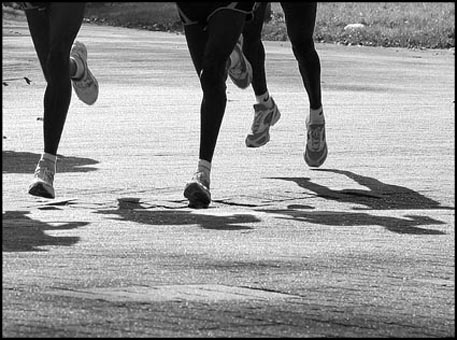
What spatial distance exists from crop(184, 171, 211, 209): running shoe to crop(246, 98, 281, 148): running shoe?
2.51 meters

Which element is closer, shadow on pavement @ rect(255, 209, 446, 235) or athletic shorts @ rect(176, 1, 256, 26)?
shadow on pavement @ rect(255, 209, 446, 235)

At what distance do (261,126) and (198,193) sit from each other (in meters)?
2.72

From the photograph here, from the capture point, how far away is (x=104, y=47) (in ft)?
84.5

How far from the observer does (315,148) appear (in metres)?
10.3

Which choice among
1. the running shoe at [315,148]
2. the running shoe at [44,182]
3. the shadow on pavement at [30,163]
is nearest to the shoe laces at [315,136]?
the running shoe at [315,148]

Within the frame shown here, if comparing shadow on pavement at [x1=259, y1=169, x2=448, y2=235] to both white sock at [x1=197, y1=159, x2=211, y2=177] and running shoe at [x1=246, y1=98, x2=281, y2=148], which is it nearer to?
white sock at [x1=197, y1=159, x2=211, y2=177]

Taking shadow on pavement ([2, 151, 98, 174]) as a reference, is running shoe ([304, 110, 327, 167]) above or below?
above

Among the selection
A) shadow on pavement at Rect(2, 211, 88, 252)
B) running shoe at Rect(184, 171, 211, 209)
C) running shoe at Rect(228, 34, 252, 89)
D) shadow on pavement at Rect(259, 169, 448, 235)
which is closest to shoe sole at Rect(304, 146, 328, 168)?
shadow on pavement at Rect(259, 169, 448, 235)

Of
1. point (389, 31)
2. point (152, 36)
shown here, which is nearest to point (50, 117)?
point (152, 36)

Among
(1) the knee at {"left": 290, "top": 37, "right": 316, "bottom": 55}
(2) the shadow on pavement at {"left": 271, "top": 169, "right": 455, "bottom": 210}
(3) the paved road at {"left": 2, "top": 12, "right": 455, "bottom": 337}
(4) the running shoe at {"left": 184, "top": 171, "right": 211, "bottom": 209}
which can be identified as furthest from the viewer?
(1) the knee at {"left": 290, "top": 37, "right": 316, "bottom": 55}

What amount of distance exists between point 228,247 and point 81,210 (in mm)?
1475

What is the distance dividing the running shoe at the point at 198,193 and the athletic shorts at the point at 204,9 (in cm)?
91

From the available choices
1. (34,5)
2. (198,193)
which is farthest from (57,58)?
(198,193)

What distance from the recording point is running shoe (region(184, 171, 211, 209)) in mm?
8406
